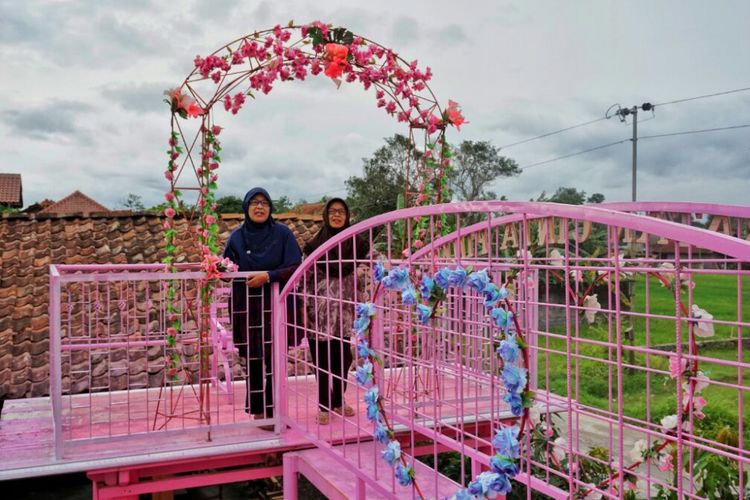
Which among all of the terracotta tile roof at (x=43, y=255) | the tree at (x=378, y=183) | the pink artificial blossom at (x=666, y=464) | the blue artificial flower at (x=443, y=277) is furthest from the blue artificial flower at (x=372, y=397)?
the tree at (x=378, y=183)

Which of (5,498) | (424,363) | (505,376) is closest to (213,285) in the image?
(424,363)

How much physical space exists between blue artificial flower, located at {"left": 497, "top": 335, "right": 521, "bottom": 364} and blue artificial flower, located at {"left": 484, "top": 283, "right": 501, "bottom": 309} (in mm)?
100

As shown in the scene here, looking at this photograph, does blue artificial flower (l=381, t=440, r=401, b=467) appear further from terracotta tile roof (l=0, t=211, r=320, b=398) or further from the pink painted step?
terracotta tile roof (l=0, t=211, r=320, b=398)

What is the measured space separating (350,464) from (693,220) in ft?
5.48

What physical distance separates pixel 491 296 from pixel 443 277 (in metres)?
0.22

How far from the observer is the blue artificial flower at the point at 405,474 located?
7.08 ft

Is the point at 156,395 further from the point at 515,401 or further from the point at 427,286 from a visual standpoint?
the point at 515,401

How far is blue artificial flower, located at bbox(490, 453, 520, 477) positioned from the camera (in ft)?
5.63

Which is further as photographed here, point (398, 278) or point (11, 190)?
point (11, 190)

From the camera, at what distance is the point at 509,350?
1.70 metres

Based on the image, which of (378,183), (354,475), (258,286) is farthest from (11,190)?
(354,475)

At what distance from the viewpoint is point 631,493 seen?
9.72 feet

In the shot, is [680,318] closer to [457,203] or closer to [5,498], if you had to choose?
[457,203]

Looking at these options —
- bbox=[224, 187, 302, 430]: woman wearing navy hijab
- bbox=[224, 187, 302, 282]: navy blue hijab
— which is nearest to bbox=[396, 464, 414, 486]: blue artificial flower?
bbox=[224, 187, 302, 430]: woman wearing navy hijab
